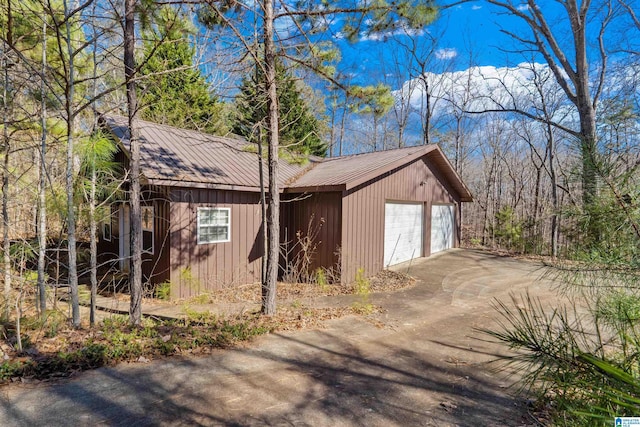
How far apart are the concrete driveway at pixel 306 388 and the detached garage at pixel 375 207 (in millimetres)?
3589

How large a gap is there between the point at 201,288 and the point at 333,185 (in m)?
4.22

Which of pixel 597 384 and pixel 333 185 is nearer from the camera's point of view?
pixel 597 384

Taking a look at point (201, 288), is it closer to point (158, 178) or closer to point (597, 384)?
point (158, 178)

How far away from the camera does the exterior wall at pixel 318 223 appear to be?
28.1 ft

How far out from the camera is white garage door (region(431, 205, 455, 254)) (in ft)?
41.3

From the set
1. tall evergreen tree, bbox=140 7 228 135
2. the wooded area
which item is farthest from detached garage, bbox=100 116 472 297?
tall evergreen tree, bbox=140 7 228 135

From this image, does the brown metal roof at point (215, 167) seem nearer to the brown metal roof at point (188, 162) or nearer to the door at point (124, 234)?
the brown metal roof at point (188, 162)

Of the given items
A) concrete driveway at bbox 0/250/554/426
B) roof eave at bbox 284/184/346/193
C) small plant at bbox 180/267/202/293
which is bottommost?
concrete driveway at bbox 0/250/554/426

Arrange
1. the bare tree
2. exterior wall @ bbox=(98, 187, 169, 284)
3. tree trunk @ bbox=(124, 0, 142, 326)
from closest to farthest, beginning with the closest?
the bare tree
tree trunk @ bbox=(124, 0, 142, 326)
exterior wall @ bbox=(98, 187, 169, 284)

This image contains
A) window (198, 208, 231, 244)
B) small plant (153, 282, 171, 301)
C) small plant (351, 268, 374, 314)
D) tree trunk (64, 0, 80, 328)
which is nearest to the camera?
tree trunk (64, 0, 80, 328)

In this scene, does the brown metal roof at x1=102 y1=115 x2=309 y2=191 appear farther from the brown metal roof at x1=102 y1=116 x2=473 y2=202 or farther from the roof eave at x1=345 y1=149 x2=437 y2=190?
the roof eave at x1=345 y1=149 x2=437 y2=190

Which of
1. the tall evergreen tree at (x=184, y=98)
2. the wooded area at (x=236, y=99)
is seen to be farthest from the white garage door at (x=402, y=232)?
the tall evergreen tree at (x=184, y=98)

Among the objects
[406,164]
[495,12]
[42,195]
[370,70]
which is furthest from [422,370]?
[370,70]

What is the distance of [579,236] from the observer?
1.74 meters
